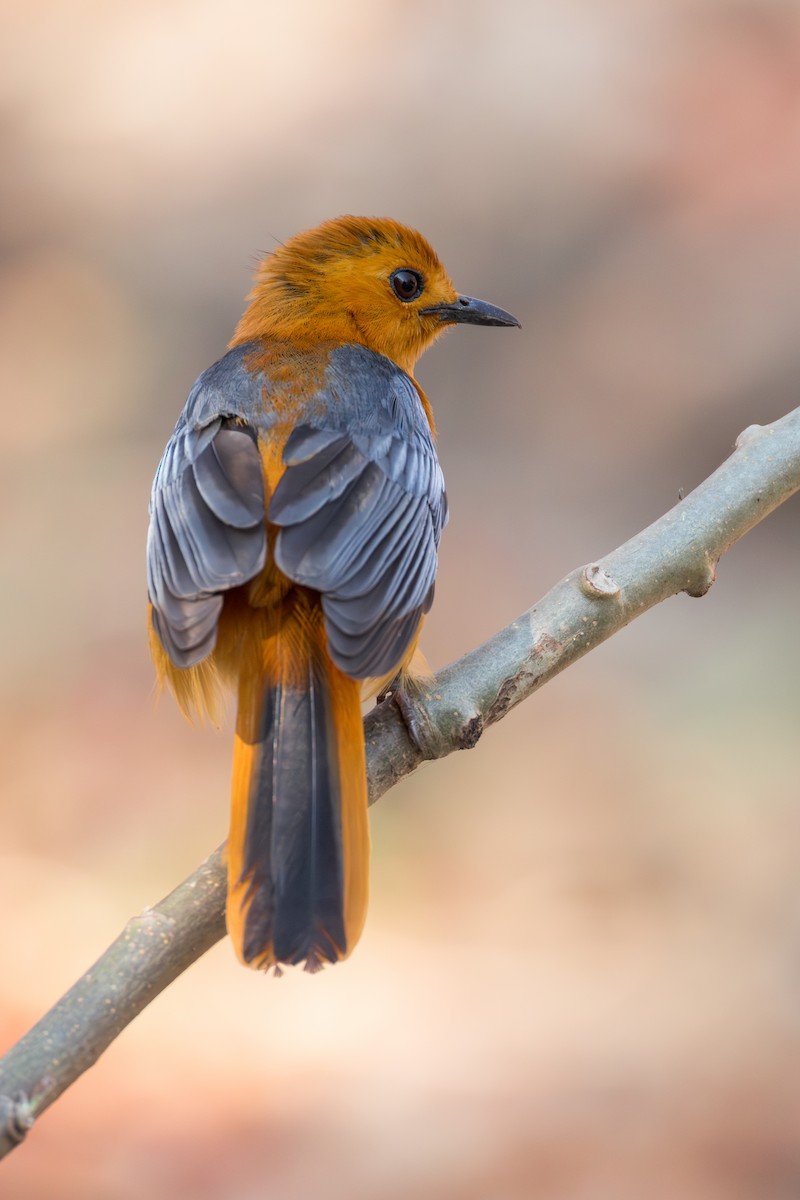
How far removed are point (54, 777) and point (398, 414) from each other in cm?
370

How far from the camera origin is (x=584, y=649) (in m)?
3.18

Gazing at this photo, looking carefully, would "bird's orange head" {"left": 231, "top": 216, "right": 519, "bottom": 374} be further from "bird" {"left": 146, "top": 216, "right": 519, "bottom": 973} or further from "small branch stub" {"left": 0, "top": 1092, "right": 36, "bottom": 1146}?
"small branch stub" {"left": 0, "top": 1092, "right": 36, "bottom": 1146}

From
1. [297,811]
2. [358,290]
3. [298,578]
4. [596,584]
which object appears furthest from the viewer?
[358,290]

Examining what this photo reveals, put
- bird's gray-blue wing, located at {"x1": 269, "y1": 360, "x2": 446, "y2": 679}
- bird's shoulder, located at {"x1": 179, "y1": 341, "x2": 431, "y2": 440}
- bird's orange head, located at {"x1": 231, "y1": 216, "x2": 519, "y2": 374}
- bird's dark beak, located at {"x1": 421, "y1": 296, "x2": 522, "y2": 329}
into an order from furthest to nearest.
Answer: bird's dark beak, located at {"x1": 421, "y1": 296, "x2": 522, "y2": 329}
bird's orange head, located at {"x1": 231, "y1": 216, "x2": 519, "y2": 374}
bird's shoulder, located at {"x1": 179, "y1": 341, "x2": 431, "y2": 440}
bird's gray-blue wing, located at {"x1": 269, "y1": 360, "x2": 446, "y2": 679}

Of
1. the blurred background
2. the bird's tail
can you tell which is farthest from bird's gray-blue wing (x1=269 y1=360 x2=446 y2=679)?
the blurred background

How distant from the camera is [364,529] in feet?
10.4

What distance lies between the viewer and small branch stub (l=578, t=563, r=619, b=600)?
316cm

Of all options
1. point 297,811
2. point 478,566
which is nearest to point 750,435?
point 297,811

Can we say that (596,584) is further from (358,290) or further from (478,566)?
(478,566)

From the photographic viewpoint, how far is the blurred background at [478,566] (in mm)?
5184

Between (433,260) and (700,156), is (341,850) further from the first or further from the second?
(700,156)

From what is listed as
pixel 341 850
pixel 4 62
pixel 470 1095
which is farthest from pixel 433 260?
pixel 4 62

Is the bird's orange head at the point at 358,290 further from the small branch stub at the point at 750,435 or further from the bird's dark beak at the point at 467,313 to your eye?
the small branch stub at the point at 750,435

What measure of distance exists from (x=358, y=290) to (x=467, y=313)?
0.42 meters
